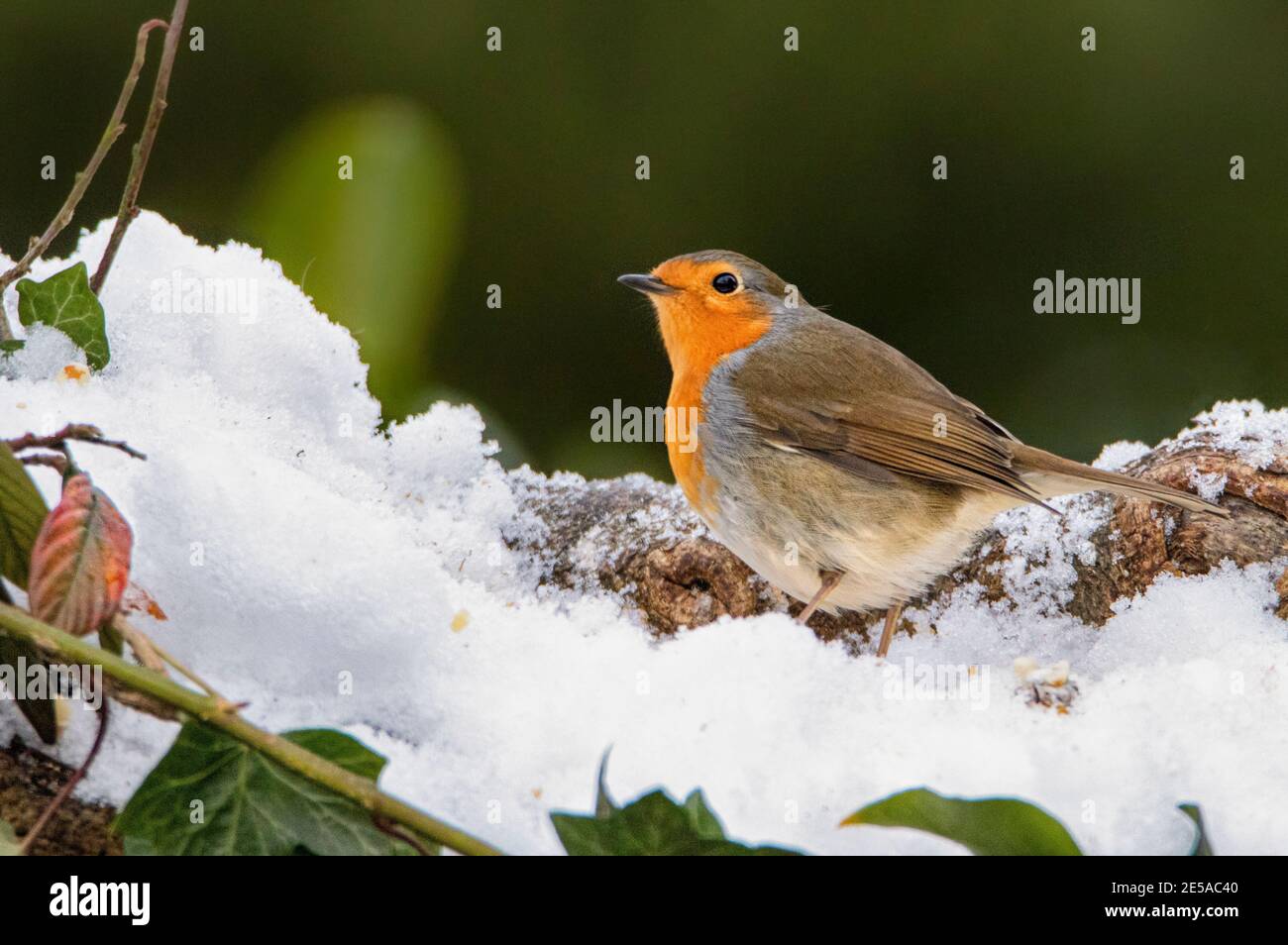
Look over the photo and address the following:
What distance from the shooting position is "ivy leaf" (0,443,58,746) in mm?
1106

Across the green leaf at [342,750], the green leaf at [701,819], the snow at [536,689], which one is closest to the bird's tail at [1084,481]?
the snow at [536,689]

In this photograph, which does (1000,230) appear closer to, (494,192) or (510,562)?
(494,192)

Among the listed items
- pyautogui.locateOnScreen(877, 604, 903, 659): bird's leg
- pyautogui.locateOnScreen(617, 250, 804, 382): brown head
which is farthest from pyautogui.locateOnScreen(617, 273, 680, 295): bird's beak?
pyautogui.locateOnScreen(877, 604, 903, 659): bird's leg

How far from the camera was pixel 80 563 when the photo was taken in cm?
101

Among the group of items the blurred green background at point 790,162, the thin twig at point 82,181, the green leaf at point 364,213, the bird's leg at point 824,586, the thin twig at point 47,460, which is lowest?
the thin twig at point 47,460

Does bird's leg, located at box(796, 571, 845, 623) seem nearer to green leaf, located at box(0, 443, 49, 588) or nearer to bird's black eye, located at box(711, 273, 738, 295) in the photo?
bird's black eye, located at box(711, 273, 738, 295)

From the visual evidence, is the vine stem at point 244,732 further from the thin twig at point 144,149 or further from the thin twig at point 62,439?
the thin twig at point 144,149

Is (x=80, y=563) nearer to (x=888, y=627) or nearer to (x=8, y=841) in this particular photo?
(x=8, y=841)

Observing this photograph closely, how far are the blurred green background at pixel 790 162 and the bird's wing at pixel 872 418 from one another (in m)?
0.82

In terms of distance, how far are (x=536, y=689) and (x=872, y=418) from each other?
135 centimetres

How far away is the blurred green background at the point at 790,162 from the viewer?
3.54 metres

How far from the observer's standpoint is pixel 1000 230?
3.82 m

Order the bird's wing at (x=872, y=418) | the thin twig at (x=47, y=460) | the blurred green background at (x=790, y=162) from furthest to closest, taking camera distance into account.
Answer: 1. the blurred green background at (x=790, y=162)
2. the bird's wing at (x=872, y=418)
3. the thin twig at (x=47, y=460)
